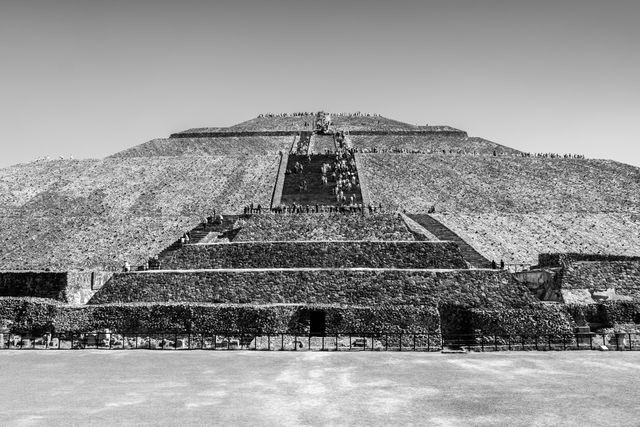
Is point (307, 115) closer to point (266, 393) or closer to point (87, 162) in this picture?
point (87, 162)

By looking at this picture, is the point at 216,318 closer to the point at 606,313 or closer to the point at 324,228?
the point at 324,228

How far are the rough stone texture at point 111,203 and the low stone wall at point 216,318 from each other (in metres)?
9.26

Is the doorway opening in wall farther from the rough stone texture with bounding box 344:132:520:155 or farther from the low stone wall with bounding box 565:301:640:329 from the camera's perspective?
the rough stone texture with bounding box 344:132:520:155

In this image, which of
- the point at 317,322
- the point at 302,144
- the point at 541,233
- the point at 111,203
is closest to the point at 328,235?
the point at 317,322

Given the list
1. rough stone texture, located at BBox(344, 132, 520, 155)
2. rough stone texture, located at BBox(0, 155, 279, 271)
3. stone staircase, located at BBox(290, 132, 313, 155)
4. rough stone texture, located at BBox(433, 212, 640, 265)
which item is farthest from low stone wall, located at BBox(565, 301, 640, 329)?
rough stone texture, located at BBox(344, 132, 520, 155)

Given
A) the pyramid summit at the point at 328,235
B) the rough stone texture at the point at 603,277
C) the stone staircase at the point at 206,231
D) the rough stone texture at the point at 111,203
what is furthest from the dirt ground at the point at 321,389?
the rough stone texture at the point at 111,203

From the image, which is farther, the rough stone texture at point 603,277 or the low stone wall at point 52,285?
the low stone wall at point 52,285

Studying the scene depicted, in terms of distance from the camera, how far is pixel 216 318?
19.8 metres

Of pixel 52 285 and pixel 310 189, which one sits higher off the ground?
pixel 310 189

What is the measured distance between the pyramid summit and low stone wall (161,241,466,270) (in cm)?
6

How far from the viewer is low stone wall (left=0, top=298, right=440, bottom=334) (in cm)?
1938

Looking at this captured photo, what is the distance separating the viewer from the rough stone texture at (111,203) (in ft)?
109

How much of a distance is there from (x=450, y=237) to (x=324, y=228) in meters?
6.57

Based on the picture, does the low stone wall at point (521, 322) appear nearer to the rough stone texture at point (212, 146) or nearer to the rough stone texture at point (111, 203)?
the rough stone texture at point (111, 203)
